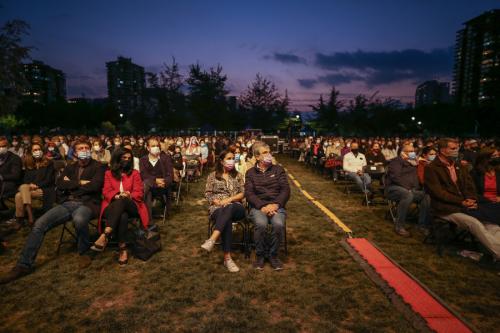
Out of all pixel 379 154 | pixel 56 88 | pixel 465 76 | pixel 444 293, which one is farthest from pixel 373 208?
pixel 56 88

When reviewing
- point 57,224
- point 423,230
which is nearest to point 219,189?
point 57,224

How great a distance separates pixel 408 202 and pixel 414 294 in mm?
3122

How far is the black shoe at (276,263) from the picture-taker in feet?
15.9

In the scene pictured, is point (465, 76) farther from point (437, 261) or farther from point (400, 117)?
point (437, 261)

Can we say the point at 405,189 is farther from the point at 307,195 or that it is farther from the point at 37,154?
the point at 37,154

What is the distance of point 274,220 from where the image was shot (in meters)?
5.03

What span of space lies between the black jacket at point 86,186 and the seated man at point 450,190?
5.76 meters

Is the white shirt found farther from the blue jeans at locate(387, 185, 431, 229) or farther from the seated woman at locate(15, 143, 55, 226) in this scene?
the seated woman at locate(15, 143, 55, 226)

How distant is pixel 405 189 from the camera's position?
7047 mm

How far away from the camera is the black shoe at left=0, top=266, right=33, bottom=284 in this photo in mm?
4363

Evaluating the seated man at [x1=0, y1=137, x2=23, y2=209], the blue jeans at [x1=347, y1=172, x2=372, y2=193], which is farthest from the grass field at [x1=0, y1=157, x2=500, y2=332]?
the blue jeans at [x1=347, y1=172, x2=372, y2=193]

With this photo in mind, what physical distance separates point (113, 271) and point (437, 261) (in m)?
5.09

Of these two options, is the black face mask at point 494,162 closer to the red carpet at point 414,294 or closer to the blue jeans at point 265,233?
the red carpet at point 414,294

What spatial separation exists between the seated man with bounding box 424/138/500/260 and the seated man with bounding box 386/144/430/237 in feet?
3.59
